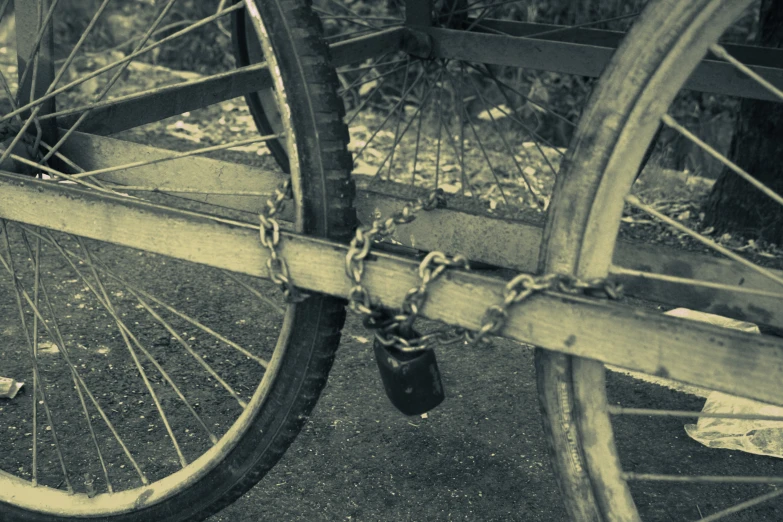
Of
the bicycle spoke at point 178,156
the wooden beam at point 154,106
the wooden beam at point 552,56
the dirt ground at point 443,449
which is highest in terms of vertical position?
the wooden beam at point 552,56

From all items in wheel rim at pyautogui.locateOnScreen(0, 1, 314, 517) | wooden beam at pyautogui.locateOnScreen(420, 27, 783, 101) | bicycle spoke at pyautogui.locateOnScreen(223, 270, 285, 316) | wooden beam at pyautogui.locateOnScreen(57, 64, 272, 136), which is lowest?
wheel rim at pyautogui.locateOnScreen(0, 1, 314, 517)

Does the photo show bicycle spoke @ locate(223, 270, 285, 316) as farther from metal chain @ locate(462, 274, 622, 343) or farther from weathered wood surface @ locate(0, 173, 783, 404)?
metal chain @ locate(462, 274, 622, 343)

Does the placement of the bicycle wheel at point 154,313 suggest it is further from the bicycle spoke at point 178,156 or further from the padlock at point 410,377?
the padlock at point 410,377

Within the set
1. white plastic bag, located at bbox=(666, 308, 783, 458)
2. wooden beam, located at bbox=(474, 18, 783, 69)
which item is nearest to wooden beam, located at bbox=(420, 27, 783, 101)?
wooden beam, located at bbox=(474, 18, 783, 69)

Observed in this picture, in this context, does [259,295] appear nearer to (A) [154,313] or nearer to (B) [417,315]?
(A) [154,313]

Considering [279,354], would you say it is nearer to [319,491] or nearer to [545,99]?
[319,491]

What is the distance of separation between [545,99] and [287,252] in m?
3.36

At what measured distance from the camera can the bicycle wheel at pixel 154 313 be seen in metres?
1.34

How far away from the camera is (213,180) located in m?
1.86

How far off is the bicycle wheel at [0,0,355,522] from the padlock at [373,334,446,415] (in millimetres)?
110

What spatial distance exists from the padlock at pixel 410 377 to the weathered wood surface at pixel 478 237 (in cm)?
35

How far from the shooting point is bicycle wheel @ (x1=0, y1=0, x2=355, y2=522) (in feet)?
4.39

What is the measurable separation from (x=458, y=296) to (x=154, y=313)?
64cm

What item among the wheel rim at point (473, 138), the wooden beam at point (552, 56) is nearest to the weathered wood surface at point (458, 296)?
the wooden beam at point (552, 56)
